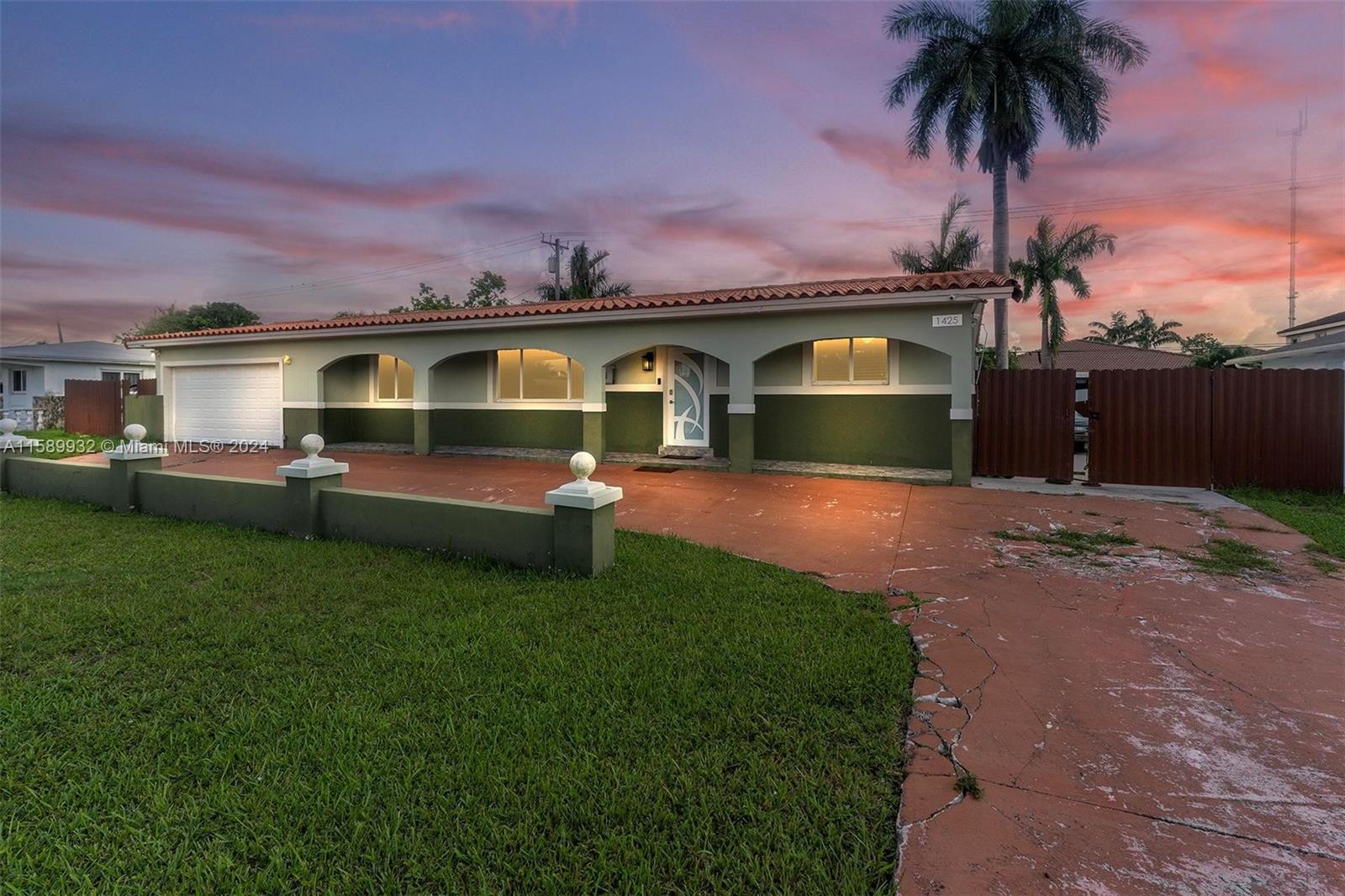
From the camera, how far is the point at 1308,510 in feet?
24.1

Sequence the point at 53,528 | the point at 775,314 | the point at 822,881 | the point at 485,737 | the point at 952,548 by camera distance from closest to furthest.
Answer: the point at 822,881
the point at 485,737
the point at 952,548
the point at 53,528
the point at 775,314

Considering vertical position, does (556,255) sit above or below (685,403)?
above

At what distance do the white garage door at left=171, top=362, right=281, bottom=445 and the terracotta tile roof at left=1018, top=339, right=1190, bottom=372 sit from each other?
105 ft

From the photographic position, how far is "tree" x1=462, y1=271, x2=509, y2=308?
3325 cm

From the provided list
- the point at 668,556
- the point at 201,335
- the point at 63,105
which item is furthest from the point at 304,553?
the point at 201,335

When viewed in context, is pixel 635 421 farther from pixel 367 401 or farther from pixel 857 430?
pixel 367 401

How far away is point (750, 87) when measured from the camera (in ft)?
37.5

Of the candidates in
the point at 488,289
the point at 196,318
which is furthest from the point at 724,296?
the point at 196,318

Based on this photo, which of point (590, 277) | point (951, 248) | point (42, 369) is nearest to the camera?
point (951, 248)

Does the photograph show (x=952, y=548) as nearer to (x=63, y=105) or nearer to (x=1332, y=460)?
(x=1332, y=460)

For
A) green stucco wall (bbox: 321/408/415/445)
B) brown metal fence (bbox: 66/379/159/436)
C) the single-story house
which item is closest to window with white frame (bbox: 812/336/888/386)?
the single-story house

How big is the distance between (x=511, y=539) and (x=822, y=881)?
370 cm

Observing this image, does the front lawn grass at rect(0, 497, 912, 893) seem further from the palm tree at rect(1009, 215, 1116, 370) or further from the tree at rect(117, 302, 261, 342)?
the tree at rect(117, 302, 261, 342)

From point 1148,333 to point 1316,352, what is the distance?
39.9 m
